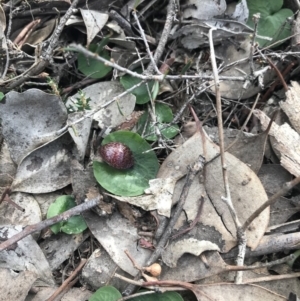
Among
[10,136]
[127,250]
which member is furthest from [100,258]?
[10,136]

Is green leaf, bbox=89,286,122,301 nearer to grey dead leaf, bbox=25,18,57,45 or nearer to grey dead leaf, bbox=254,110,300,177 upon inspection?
grey dead leaf, bbox=254,110,300,177

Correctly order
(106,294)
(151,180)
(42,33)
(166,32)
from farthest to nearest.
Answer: (42,33) → (166,32) → (151,180) → (106,294)

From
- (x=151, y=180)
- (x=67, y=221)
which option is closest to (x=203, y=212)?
(x=151, y=180)

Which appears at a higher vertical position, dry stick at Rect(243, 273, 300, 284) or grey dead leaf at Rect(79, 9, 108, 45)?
grey dead leaf at Rect(79, 9, 108, 45)

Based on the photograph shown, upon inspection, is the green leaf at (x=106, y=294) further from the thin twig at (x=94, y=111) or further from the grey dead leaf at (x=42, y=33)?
the grey dead leaf at (x=42, y=33)

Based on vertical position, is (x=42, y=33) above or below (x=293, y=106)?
above

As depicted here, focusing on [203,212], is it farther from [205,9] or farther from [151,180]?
[205,9]

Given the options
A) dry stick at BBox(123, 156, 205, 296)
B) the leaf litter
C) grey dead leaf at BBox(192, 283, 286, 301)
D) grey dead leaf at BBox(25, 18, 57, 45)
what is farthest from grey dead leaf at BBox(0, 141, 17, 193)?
grey dead leaf at BBox(192, 283, 286, 301)
